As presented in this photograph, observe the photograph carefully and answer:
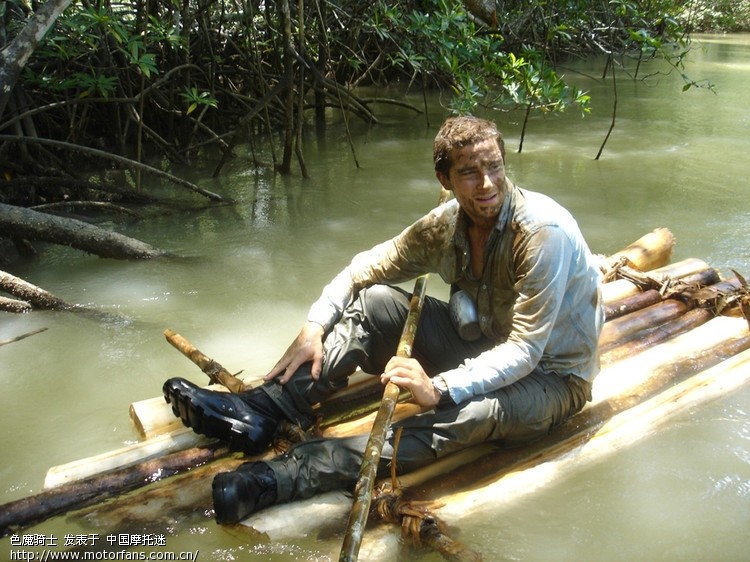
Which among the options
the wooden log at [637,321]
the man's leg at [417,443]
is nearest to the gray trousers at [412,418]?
the man's leg at [417,443]

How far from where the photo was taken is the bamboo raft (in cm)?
185

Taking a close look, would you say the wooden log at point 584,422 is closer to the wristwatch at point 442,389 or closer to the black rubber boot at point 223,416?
the black rubber boot at point 223,416

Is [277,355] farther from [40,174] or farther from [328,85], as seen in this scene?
[328,85]

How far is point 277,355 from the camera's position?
306 centimetres

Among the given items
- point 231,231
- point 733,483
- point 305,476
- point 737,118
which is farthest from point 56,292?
point 737,118

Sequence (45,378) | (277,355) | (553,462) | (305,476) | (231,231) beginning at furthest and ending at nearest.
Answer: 1. (231,231)
2. (277,355)
3. (45,378)
4. (553,462)
5. (305,476)

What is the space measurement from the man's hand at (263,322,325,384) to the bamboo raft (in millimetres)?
170

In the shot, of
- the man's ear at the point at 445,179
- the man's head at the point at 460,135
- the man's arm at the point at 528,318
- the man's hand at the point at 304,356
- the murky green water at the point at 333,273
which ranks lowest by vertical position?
the murky green water at the point at 333,273

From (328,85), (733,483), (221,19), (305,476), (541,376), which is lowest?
(733,483)

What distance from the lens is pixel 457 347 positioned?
2254mm

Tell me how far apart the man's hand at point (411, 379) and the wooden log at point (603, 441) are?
28 cm

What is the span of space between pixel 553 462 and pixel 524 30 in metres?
6.70

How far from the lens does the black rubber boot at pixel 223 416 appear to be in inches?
81.0

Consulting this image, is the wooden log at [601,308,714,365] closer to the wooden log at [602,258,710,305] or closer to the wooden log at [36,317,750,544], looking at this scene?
the wooden log at [36,317,750,544]
